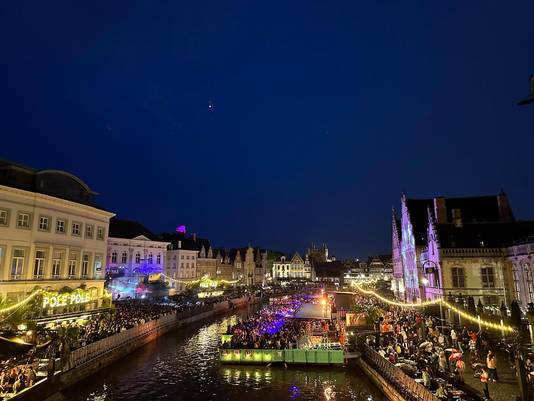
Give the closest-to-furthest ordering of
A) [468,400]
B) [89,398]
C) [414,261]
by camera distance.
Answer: [468,400] < [89,398] < [414,261]

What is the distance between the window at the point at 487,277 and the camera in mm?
39991

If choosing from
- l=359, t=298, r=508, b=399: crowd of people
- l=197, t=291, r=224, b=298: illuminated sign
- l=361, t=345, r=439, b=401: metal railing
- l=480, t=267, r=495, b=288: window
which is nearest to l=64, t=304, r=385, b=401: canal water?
l=361, t=345, r=439, b=401: metal railing

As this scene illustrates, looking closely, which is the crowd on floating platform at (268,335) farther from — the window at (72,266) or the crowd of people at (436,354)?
the window at (72,266)

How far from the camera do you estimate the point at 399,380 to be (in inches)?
854

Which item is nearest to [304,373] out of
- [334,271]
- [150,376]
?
[150,376]

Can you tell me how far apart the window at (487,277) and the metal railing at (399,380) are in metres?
18.9

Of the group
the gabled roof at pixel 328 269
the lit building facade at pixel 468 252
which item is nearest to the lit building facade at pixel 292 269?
the gabled roof at pixel 328 269

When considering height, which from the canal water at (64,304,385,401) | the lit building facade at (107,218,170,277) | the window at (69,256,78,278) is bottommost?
the canal water at (64,304,385,401)

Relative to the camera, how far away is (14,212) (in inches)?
1300

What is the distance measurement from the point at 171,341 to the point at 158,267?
116 ft

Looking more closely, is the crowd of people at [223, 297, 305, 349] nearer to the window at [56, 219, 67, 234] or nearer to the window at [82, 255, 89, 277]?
the window at [82, 255, 89, 277]

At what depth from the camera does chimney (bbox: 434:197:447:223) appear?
4897cm

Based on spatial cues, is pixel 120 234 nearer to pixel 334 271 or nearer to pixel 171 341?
pixel 171 341

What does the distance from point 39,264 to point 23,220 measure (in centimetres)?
474
